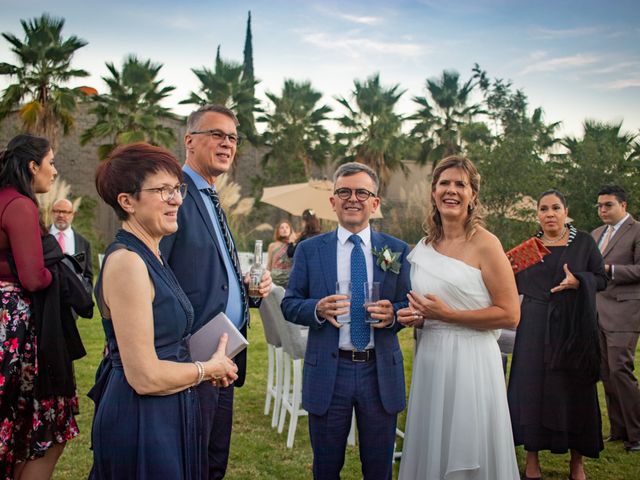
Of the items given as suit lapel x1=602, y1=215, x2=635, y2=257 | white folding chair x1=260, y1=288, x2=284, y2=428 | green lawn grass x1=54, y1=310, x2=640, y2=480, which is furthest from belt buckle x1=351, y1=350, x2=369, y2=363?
suit lapel x1=602, y1=215, x2=635, y2=257

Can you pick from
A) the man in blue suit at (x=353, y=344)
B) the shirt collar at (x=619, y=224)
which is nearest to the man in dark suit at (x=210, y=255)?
the man in blue suit at (x=353, y=344)

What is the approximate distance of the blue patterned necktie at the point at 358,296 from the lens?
3146 mm

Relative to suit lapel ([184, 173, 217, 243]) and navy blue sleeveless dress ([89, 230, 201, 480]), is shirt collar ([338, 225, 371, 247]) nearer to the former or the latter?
suit lapel ([184, 173, 217, 243])

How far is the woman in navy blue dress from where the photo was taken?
1970 millimetres

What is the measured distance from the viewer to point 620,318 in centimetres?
570

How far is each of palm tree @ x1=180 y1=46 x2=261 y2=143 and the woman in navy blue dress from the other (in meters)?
23.9

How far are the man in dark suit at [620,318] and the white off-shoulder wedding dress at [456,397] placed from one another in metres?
2.80

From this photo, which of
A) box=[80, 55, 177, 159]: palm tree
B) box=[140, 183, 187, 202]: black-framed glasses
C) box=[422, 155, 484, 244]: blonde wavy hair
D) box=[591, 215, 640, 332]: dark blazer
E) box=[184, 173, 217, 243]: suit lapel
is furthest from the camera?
box=[80, 55, 177, 159]: palm tree

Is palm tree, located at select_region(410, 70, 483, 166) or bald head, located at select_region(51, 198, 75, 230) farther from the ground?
palm tree, located at select_region(410, 70, 483, 166)

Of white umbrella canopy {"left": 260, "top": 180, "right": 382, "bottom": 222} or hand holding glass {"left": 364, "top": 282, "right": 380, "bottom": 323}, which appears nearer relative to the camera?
hand holding glass {"left": 364, "top": 282, "right": 380, "bottom": 323}

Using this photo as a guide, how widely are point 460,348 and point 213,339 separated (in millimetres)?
1564

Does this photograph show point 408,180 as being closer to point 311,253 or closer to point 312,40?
point 312,40

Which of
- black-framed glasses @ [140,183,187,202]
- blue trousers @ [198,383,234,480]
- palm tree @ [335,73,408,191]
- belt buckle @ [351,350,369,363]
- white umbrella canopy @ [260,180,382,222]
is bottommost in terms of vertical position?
blue trousers @ [198,383,234,480]

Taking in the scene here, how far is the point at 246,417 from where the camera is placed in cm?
628
